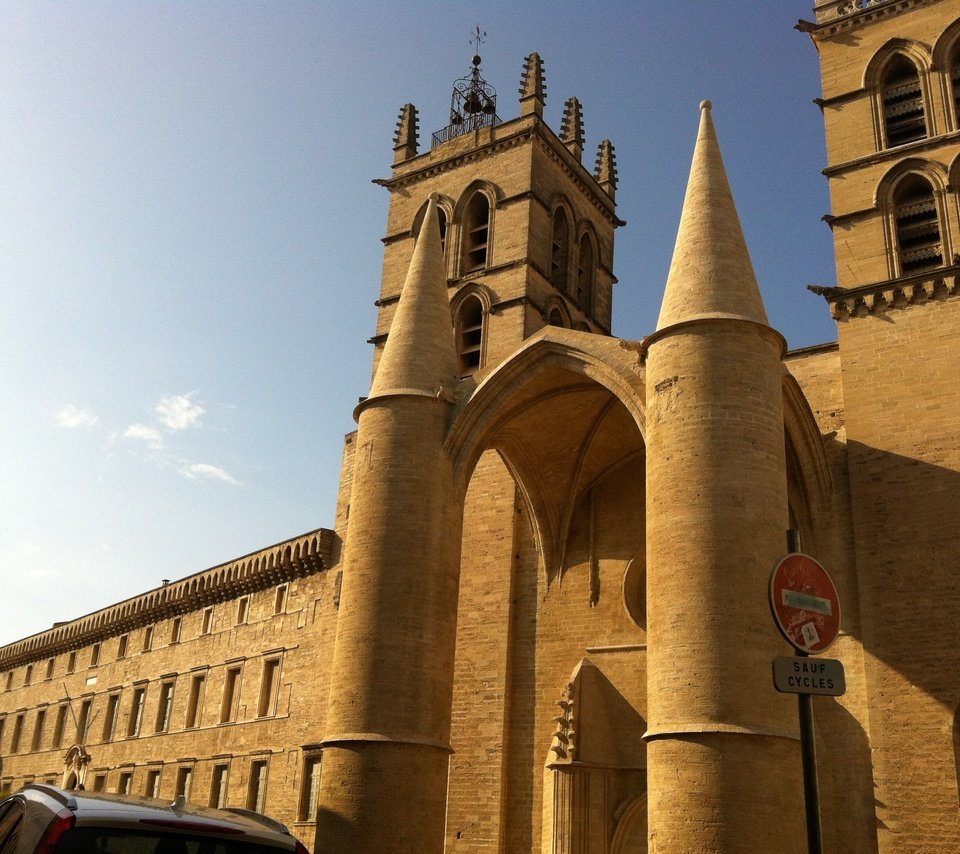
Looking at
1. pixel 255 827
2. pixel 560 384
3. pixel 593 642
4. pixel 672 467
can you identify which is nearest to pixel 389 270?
pixel 560 384

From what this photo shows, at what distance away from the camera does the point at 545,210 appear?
2388cm

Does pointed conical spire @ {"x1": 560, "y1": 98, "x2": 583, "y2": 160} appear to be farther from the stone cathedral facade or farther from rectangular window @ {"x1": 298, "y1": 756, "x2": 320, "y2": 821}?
rectangular window @ {"x1": 298, "y1": 756, "x2": 320, "y2": 821}

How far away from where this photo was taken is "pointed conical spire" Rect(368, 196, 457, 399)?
636 inches

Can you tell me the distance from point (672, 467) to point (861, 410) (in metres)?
4.36

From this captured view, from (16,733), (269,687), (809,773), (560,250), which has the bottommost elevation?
(809,773)

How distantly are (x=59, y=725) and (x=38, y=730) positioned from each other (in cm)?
221

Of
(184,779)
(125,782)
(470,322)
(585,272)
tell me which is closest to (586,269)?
(585,272)

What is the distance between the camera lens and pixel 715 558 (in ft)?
38.6

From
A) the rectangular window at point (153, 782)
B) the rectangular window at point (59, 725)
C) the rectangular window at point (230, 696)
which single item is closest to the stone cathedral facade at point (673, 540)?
the rectangular window at point (230, 696)

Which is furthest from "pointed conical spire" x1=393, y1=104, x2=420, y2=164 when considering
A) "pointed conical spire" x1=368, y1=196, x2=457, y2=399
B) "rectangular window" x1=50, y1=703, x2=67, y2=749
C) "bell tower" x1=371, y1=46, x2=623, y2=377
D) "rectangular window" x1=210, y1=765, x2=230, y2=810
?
"rectangular window" x1=50, y1=703, x2=67, y2=749

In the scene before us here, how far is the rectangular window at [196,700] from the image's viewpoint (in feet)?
88.1

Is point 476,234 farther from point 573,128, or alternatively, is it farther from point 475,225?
point 573,128

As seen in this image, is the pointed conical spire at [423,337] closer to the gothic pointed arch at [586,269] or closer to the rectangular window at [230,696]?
the gothic pointed arch at [586,269]

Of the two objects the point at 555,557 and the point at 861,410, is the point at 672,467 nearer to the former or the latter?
the point at 861,410
